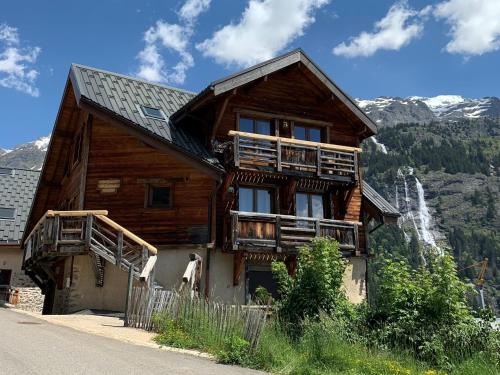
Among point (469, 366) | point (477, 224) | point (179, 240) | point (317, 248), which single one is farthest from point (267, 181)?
point (477, 224)

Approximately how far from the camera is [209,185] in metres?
19.2

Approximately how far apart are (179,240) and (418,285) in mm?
9276

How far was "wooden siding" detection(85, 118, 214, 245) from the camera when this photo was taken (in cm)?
1908

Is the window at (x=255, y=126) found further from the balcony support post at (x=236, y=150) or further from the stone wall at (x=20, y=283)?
the stone wall at (x=20, y=283)

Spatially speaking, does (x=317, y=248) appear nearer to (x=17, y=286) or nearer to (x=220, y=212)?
(x=220, y=212)

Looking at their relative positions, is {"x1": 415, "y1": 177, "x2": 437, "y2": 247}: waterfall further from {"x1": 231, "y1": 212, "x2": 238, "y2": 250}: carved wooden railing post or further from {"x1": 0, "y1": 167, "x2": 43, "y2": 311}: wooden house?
{"x1": 231, "y1": 212, "x2": 238, "y2": 250}: carved wooden railing post

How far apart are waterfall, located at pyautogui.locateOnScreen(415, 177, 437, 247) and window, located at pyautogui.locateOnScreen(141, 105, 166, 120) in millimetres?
147660

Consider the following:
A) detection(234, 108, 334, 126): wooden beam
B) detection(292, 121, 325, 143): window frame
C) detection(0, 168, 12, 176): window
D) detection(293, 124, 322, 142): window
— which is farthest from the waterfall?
detection(234, 108, 334, 126): wooden beam

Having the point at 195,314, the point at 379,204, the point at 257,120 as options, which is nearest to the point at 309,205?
the point at 379,204

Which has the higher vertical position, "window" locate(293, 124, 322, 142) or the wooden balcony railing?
"window" locate(293, 124, 322, 142)

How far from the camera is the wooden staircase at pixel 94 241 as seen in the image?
54.1ft

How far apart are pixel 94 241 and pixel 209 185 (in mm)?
4566

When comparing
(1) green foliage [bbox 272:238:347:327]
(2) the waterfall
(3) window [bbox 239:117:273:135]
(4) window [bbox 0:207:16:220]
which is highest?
(2) the waterfall

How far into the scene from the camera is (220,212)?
19578 millimetres
